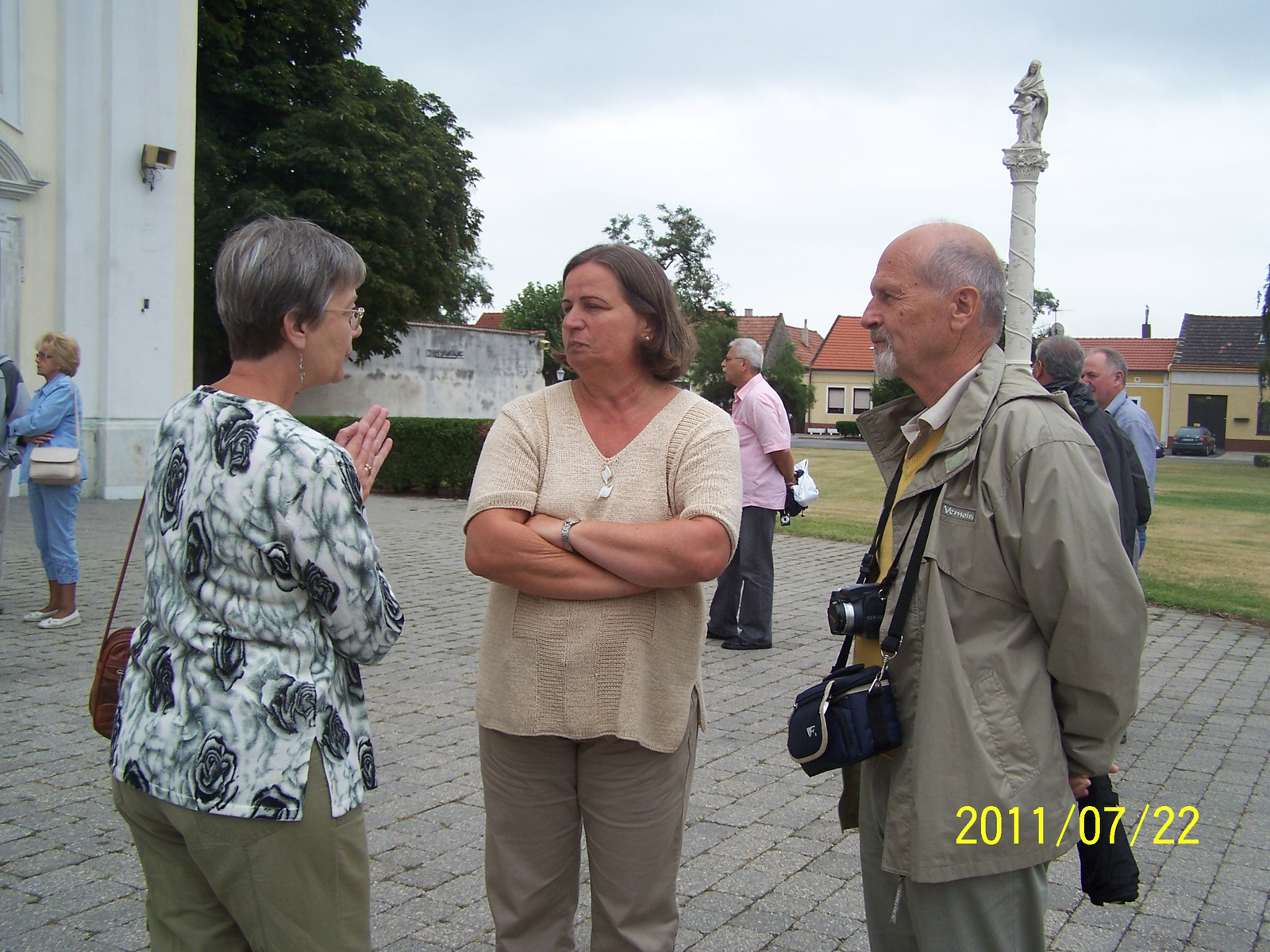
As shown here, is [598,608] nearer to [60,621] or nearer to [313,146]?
[60,621]

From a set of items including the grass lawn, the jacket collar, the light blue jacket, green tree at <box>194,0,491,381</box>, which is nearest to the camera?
the jacket collar

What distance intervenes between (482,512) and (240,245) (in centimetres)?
83

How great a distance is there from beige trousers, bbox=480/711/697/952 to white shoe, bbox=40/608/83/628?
20.2 feet

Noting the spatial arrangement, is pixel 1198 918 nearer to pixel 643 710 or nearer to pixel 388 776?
pixel 643 710

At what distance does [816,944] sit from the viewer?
334cm

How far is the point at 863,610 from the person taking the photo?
234cm

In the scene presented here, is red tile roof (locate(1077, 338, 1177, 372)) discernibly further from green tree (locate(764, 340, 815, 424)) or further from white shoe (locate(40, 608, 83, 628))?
white shoe (locate(40, 608, 83, 628))

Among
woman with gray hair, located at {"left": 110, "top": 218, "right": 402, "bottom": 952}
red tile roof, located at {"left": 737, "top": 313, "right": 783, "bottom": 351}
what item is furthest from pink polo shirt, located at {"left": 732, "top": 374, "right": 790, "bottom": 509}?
red tile roof, located at {"left": 737, "top": 313, "right": 783, "bottom": 351}

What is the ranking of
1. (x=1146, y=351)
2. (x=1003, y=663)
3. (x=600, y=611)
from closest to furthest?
(x=1003, y=663)
(x=600, y=611)
(x=1146, y=351)

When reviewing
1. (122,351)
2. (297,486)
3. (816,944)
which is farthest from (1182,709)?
(122,351)

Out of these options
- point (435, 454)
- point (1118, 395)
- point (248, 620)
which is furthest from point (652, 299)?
point (435, 454)

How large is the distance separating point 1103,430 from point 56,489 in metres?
6.91

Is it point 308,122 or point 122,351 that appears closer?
point 122,351

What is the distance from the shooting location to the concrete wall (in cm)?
3372
